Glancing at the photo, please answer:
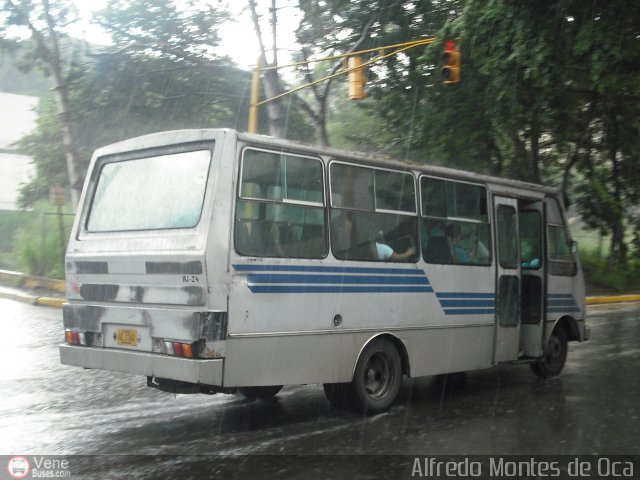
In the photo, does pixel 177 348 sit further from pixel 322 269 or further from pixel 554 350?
pixel 554 350

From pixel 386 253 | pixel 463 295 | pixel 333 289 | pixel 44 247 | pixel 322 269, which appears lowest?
pixel 463 295

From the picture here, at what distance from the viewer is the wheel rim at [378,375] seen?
7707mm

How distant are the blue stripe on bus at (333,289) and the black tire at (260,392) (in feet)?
4.67

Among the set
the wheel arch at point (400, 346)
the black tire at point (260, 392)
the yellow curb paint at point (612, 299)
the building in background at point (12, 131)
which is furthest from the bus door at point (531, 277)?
the building in background at point (12, 131)

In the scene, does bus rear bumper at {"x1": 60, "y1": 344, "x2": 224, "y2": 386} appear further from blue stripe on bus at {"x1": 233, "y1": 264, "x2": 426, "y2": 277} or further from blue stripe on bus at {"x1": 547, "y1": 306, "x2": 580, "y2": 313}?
→ blue stripe on bus at {"x1": 547, "y1": 306, "x2": 580, "y2": 313}

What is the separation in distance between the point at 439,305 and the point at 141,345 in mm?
3450

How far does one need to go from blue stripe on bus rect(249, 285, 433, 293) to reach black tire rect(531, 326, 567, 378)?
8.48 feet

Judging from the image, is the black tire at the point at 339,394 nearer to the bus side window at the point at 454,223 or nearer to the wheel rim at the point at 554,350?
the bus side window at the point at 454,223

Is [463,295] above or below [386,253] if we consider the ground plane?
below

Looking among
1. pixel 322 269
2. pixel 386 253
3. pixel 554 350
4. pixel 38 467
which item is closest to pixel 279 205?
pixel 322 269

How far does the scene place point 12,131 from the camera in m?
52.5

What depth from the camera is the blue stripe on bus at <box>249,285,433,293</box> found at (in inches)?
259

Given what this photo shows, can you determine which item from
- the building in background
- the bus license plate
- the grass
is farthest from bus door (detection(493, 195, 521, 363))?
the building in background

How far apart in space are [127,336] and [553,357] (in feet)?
19.6
